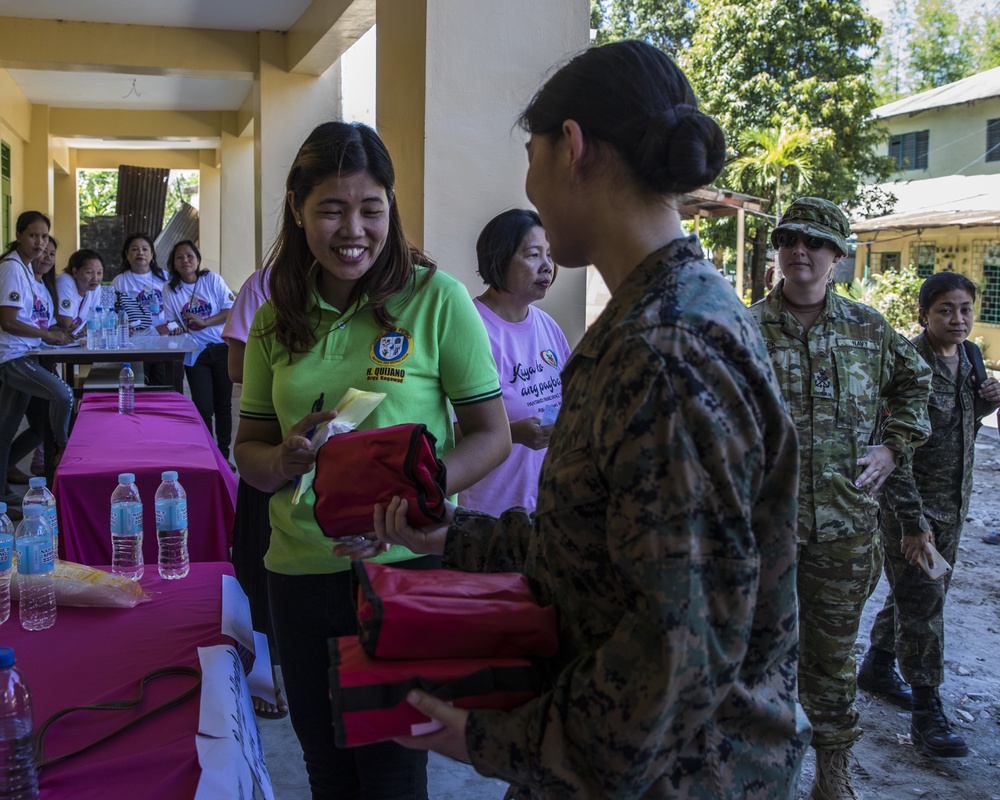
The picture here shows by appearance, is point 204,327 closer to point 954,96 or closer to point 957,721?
point 957,721

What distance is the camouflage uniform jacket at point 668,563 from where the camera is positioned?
0.96 metres

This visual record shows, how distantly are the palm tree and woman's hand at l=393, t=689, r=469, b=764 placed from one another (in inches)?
669

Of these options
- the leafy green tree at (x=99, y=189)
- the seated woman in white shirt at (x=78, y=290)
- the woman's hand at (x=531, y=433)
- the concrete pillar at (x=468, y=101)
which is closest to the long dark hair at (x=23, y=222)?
the seated woman in white shirt at (x=78, y=290)

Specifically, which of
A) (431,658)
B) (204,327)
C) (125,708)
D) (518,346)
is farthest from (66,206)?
(431,658)

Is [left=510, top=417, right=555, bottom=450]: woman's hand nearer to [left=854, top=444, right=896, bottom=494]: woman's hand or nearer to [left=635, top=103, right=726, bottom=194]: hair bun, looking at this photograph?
[left=854, top=444, right=896, bottom=494]: woman's hand

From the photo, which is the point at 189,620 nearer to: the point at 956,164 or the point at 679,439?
the point at 679,439

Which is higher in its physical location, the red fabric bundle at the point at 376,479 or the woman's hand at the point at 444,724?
the red fabric bundle at the point at 376,479

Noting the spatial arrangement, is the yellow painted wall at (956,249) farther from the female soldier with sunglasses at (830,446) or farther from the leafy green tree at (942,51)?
the female soldier with sunglasses at (830,446)

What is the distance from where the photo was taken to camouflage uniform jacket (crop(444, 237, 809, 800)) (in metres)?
0.96

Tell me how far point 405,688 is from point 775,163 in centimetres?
1734

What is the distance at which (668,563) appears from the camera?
37.3 inches

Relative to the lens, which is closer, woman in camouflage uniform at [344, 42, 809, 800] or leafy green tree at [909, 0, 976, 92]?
woman in camouflage uniform at [344, 42, 809, 800]

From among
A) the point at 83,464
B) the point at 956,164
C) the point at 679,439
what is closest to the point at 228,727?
the point at 679,439

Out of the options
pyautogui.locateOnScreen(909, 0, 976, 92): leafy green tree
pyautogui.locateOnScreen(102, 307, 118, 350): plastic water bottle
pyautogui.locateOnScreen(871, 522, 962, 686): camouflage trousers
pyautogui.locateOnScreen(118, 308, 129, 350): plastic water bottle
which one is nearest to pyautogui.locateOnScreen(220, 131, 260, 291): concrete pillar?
pyautogui.locateOnScreen(118, 308, 129, 350): plastic water bottle
